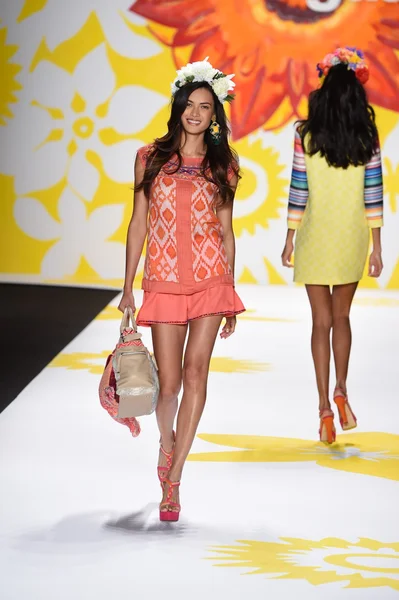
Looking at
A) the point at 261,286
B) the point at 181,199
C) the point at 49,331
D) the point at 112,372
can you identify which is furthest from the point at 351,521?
the point at 261,286

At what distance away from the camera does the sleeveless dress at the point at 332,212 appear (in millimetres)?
3881

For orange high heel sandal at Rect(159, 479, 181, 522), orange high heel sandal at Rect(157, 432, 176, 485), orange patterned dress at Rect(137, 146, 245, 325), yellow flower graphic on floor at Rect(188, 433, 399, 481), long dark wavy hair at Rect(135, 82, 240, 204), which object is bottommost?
yellow flower graphic on floor at Rect(188, 433, 399, 481)

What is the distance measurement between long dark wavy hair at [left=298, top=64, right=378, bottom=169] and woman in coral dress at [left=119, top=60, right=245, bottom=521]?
0.81m

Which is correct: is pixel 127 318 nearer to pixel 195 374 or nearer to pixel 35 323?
pixel 195 374

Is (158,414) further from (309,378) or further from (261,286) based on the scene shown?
(261,286)

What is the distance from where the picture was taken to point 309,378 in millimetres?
5172

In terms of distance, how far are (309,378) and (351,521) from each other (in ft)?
7.41

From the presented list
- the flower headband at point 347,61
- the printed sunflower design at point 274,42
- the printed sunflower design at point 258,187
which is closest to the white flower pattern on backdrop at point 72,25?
the printed sunflower design at point 274,42

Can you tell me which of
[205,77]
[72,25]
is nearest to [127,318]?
[205,77]

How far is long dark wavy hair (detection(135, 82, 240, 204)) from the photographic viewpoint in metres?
3.05

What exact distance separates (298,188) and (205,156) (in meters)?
0.89

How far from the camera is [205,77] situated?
309 cm

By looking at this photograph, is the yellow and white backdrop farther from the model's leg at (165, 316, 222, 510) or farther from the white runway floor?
the model's leg at (165, 316, 222, 510)

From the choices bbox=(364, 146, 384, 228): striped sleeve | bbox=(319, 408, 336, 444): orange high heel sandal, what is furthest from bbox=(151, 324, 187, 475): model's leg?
bbox=(364, 146, 384, 228): striped sleeve
